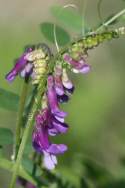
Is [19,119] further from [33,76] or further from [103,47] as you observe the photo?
[103,47]

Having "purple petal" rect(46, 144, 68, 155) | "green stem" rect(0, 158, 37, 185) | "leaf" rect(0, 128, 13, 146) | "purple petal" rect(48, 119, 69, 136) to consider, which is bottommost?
"green stem" rect(0, 158, 37, 185)

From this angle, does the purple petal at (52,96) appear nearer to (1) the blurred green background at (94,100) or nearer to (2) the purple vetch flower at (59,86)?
(2) the purple vetch flower at (59,86)

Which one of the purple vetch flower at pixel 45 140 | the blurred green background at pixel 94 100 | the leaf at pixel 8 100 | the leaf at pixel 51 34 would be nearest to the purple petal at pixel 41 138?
the purple vetch flower at pixel 45 140

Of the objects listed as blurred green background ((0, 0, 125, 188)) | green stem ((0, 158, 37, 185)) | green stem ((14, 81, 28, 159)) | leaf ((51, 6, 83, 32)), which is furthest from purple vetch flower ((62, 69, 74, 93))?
blurred green background ((0, 0, 125, 188))

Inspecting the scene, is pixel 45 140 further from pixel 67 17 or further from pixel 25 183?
pixel 67 17

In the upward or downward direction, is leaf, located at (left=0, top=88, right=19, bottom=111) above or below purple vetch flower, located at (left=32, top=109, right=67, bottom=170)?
above

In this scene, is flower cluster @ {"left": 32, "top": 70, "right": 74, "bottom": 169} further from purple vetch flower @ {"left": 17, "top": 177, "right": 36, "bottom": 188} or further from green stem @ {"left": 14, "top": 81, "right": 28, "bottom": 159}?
purple vetch flower @ {"left": 17, "top": 177, "right": 36, "bottom": 188}

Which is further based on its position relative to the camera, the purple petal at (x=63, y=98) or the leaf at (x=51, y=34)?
the leaf at (x=51, y=34)
